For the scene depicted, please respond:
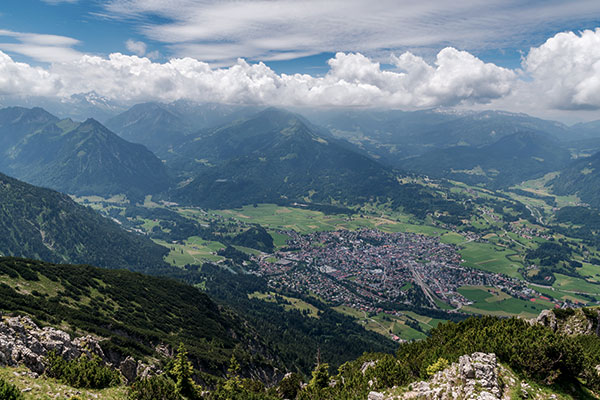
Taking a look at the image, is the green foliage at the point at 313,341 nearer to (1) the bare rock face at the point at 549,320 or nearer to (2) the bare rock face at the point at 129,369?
(2) the bare rock face at the point at 129,369

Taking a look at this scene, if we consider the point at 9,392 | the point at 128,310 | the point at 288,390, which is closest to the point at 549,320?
the point at 288,390

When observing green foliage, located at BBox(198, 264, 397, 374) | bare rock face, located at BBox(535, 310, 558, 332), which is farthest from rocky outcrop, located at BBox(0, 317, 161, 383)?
green foliage, located at BBox(198, 264, 397, 374)

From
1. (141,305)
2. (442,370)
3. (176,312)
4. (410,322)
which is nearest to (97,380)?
(442,370)

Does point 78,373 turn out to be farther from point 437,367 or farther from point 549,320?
point 549,320

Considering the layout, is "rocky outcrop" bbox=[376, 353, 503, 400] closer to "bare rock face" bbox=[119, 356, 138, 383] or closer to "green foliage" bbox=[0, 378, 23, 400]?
"green foliage" bbox=[0, 378, 23, 400]

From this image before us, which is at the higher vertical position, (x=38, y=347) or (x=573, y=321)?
(x=38, y=347)

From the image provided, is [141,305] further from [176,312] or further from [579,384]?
[579,384]

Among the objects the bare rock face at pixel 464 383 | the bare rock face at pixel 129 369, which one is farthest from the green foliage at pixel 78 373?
the bare rock face at pixel 464 383
